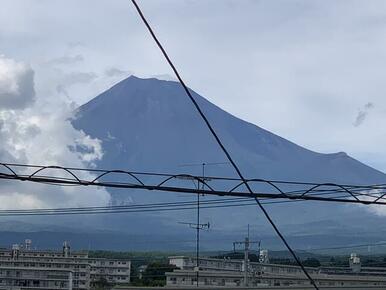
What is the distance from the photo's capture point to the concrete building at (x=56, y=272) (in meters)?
58.2

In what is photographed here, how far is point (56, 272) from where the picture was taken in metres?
60.3

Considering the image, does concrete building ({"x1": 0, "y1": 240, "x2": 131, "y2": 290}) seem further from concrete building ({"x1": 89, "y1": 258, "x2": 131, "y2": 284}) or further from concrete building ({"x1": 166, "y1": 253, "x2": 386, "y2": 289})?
concrete building ({"x1": 166, "y1": 253, "x2": 386, "y2": 289})

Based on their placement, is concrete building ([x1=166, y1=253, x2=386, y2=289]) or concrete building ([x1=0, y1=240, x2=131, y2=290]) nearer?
concrete building ([x1=166, y1=253, x2=386, y2=289])

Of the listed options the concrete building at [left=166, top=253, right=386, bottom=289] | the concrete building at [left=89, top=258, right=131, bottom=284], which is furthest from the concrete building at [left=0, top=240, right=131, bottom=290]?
the concrete building at [left=166, top=253, right=386, bottom=289]

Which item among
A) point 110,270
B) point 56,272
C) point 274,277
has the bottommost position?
point 274,277

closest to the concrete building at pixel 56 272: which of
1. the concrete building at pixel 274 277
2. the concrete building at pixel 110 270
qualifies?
the concrete building at pixel 110 270

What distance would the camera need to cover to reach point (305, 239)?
397 ft

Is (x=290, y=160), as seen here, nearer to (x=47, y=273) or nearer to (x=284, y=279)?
(x=47, y=273)

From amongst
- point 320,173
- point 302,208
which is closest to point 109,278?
point 320,173

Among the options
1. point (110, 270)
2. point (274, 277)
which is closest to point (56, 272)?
point (110, 270)

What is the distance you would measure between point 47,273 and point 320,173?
95.8 meters

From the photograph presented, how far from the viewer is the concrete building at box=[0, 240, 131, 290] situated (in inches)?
2292

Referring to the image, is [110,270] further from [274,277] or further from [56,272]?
[274,277]

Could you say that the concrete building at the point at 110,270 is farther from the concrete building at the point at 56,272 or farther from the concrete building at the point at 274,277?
the concrete building at the point at 274,277
